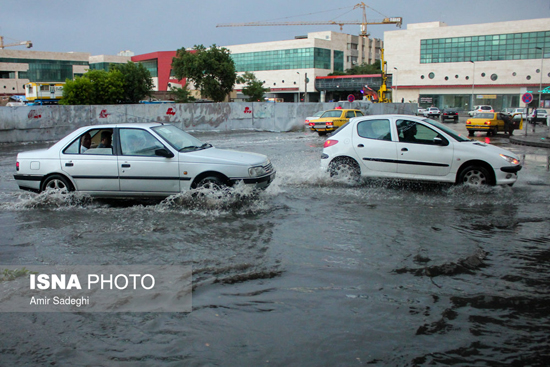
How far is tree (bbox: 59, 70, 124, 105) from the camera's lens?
4238 centimetres

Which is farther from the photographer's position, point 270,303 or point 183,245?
point 183,245

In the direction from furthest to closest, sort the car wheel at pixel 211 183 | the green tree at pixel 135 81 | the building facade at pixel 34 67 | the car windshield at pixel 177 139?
the building facade at pixel 34 67 → the green tree at pixel 135 81 → the car windshield at pixel 177 139 → the car wheel at pixel 211 183

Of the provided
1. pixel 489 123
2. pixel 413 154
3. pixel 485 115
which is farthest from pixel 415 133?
pixel 485 115

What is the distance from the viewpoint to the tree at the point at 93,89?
1668 inches

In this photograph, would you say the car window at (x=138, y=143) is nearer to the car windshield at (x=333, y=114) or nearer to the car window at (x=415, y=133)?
the car window at (x=415, y=133)

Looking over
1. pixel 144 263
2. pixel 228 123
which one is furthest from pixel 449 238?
pixel 228 123

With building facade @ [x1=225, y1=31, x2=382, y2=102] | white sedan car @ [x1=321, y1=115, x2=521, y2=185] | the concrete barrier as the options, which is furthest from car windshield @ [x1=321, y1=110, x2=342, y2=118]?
building facade @ [x1=225, y1=31, x2=382, y2=102]

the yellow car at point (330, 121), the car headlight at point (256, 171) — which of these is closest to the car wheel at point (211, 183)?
the car headlight at point (256, 171)

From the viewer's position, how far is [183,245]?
6.07 metres

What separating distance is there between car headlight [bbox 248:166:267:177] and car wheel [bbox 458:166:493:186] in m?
4.02

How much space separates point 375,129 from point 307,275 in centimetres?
576

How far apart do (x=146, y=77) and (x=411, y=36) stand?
49697 mm

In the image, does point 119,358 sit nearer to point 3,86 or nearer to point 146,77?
point 146,77

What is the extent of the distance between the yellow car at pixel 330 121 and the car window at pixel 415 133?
644 inches
